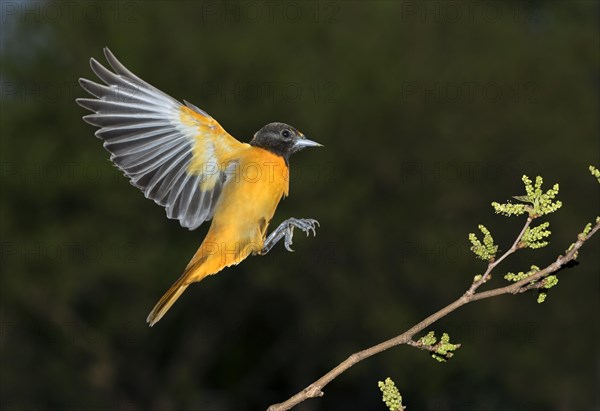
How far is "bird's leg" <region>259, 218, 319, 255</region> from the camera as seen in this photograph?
10.8ft

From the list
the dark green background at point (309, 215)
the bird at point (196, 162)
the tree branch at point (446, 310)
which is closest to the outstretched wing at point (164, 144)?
the bird at point (196, 162)

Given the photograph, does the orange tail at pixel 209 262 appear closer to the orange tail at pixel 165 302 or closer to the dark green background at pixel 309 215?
the orange tail at pixel 165 302

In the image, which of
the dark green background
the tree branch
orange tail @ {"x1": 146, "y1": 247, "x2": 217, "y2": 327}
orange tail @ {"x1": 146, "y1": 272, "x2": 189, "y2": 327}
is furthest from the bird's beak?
the dark green background

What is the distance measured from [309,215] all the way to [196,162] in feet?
86.6

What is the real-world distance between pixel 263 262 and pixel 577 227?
9930 millimetres

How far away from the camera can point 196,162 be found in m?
4.07

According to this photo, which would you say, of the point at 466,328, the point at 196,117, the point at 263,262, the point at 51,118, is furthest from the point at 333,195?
the point at 196,117

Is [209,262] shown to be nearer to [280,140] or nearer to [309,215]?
[280,140]

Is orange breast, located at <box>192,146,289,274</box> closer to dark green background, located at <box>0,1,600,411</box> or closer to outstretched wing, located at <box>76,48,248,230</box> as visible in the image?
outstretched wing, located at <box>76,48,248,230</box>

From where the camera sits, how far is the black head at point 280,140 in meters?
3.91

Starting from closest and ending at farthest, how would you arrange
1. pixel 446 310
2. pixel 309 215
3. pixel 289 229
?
1. pixel 446 310
2. pixel 289 229
3. pixel 309 215

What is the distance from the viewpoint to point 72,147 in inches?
1214

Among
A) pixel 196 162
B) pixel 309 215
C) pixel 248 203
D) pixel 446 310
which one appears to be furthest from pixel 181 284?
pixel 309 215

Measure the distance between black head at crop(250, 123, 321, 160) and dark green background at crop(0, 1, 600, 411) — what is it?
24738mm
